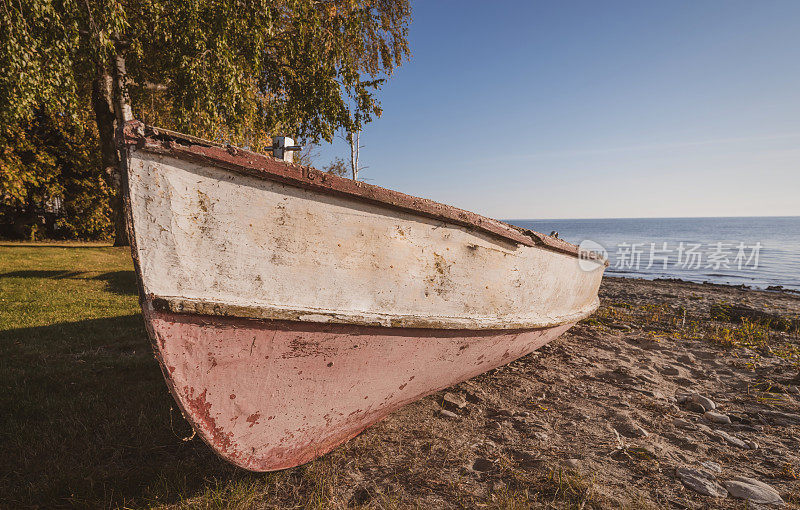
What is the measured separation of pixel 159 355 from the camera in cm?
177

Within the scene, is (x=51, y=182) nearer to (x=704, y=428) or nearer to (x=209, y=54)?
(x=209, y=54)

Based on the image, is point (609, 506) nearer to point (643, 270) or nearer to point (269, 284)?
point (269, 284)

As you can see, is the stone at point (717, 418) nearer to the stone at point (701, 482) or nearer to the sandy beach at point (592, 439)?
the sandy beach at point (592, 439)

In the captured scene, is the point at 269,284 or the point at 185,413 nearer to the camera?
the point at 185,413

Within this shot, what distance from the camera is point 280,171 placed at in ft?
6.42

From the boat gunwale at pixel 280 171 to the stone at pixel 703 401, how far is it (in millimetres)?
2756

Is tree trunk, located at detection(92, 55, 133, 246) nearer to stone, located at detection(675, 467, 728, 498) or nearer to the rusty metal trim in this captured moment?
the rusty metal trim

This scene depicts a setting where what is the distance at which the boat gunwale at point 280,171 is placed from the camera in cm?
169

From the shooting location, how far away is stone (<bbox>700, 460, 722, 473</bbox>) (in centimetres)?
247

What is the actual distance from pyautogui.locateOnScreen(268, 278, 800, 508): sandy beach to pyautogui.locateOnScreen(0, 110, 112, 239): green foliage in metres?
17.1

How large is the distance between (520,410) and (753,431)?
1.93 m

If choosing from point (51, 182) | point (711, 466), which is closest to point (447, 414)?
point (711, 466)

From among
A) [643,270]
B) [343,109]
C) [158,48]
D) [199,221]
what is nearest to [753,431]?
[199,221]

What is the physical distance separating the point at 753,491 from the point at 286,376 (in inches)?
117
